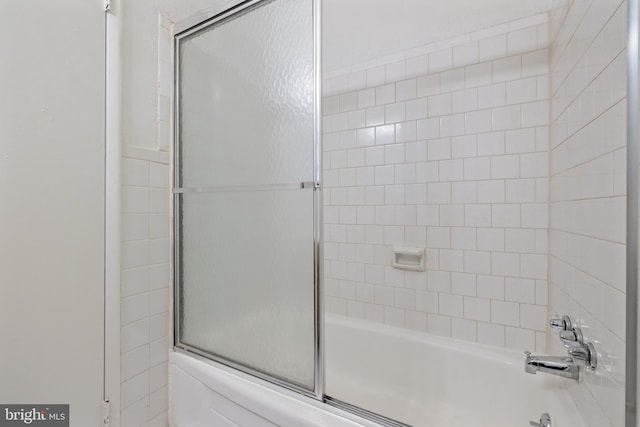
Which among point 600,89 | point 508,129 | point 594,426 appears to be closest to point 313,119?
point 600,89

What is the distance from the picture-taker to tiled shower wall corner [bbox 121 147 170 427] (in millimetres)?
1185

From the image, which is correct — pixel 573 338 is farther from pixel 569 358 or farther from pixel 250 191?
pixel 250 191

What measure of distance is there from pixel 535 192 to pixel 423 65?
0.84 metres

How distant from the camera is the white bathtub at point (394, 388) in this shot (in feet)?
3.28

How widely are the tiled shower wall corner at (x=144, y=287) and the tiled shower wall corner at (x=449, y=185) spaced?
3.32 feet

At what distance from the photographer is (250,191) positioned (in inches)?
43.8

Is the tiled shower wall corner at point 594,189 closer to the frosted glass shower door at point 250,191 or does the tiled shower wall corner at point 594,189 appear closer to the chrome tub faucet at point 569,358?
the chrome tub faucet at point 569,358

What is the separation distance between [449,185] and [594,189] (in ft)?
2.59

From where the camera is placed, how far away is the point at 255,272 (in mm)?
1106

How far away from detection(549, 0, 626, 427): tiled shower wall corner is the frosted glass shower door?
0.71 meters

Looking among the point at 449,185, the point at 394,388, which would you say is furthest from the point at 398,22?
the point at 394,388

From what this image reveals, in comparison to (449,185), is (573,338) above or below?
below

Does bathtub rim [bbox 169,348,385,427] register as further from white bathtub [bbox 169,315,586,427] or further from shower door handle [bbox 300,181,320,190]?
shower door handle [bbox 300,181,320,190]

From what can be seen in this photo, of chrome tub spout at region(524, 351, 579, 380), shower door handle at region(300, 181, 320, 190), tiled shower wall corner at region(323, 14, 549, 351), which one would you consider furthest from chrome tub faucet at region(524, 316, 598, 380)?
shower door handle at region(300, 181, 320, 190)
